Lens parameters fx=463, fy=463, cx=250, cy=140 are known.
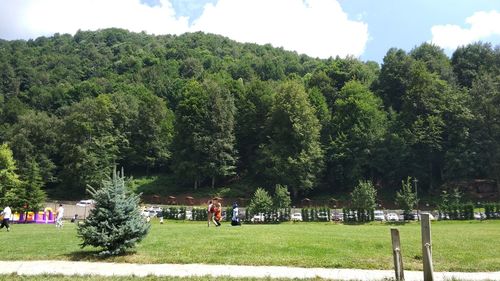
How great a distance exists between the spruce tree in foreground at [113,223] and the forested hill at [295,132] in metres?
46.2

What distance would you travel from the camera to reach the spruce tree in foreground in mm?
15234

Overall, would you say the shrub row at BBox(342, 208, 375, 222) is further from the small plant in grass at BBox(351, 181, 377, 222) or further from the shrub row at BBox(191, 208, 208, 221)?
the shrub row at BBox(191, 208, 208, 221)

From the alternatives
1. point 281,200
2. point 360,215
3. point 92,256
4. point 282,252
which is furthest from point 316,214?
point 92,256

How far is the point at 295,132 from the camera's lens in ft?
239

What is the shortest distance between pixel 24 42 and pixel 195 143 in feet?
438

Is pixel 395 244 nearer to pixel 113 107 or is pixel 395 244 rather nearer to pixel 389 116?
pixel 389 116

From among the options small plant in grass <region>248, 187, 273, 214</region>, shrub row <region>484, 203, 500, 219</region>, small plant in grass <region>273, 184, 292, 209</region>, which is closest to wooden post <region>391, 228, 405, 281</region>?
small plant in grass <region>248, 187, 273, 214</region>

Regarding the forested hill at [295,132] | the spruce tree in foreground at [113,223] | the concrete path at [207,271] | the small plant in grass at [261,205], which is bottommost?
the concrete path at [207,271]

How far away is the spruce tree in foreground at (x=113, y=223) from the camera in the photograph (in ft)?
50.0

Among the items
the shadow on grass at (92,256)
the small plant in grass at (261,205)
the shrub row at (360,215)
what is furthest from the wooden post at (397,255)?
the small plant in grass at (261,205)

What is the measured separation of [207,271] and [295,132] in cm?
6062

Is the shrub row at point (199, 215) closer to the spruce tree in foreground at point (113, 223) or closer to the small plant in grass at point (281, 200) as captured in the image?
the small plant in grass at point (281, 200)

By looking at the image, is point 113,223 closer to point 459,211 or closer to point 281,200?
point 281,200

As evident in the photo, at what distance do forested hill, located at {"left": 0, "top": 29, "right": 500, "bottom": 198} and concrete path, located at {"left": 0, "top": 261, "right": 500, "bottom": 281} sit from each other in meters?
47.3
